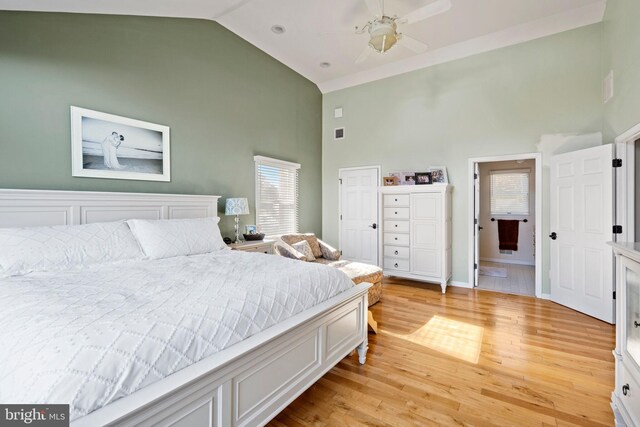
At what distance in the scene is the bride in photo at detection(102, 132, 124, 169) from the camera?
9.87ft

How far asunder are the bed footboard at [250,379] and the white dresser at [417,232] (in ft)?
8.56

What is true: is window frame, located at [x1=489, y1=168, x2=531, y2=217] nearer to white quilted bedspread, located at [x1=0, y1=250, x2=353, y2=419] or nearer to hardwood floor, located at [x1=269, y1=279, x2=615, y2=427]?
hardwood floor, located at [x1=269, y1=279, x2=615, y2=427]

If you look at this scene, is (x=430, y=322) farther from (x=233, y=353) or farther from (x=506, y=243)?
(x=506, y=243)

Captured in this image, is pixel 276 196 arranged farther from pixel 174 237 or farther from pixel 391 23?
pixel 391 23

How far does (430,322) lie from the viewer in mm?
3258

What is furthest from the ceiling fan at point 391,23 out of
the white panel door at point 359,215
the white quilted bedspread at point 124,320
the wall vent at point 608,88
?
the white quilted bedspread at point 124,320

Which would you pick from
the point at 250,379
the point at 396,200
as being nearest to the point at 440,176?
the point at 396,200

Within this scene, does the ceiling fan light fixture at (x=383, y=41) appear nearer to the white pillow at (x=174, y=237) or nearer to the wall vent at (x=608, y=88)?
the wall vent at (x=608, y=88)

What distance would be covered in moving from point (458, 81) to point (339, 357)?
450 cm

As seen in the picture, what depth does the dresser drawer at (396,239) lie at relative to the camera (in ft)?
15.7

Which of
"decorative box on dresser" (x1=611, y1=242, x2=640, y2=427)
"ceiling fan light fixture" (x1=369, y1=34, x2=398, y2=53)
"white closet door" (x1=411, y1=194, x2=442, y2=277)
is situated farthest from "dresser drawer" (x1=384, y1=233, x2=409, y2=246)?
"decorative box on dresser" (x1=611, y1=242, x2=640, y2=427)

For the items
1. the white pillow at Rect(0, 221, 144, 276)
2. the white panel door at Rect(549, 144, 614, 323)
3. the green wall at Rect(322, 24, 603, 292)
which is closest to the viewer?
the white pillow at Rect(0, 221, 144, 276)

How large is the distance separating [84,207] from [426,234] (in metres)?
4.25

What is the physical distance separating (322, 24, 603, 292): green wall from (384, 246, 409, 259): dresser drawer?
783 millimetres
